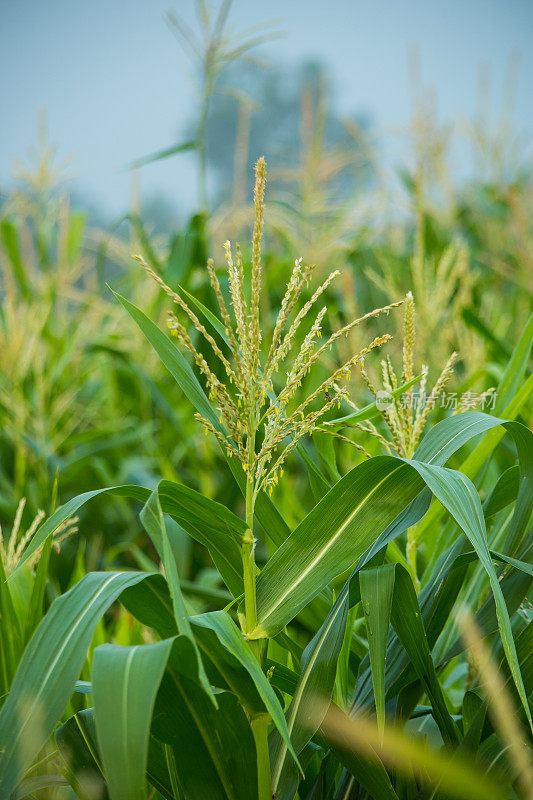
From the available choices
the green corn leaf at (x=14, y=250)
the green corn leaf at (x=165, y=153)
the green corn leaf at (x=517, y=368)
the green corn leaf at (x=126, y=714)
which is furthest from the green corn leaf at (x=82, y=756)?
the green corn leaf at (x=14, y=250)

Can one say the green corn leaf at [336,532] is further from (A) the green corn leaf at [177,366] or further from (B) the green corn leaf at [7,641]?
(B) the green corn leaf at [7,641]

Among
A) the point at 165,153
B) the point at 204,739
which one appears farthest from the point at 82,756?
the point at 165,153

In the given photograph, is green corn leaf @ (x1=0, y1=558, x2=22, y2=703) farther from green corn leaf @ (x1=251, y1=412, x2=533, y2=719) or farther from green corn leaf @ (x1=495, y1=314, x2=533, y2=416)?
green corn leaf @ (x1=495, y1=314, x2=533, y2=416)

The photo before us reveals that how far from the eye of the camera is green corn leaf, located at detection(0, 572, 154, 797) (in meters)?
0.42

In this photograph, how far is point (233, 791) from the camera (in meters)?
0.56

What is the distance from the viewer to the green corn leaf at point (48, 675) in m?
0.42

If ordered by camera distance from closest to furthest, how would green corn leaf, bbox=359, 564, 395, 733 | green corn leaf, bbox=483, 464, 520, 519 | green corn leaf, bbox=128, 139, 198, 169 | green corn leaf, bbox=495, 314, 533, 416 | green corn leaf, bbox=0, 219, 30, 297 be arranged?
green corn leaf, bbox=359, 564, 395, 733
green corn leaf, bbox=483, 464, 520, 519
green corn leaf, bbox=495, 314, 533, 416
green corn leaf, bbox=128, 139, 198, 169
green corn leaf, bbox=0, 219, 30, 297

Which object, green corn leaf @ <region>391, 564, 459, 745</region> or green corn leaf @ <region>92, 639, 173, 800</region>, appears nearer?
green corn leaf @ <region>92, 639, 173, 800</region>

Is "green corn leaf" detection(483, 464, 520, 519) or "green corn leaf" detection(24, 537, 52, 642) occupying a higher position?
"green corn leaf" detection(483, 464, 520, 519)

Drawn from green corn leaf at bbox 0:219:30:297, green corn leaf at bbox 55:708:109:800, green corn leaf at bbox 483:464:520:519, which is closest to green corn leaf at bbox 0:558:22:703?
green corn leaf at bbox 55:708:109:800

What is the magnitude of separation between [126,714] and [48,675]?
7 centimetres

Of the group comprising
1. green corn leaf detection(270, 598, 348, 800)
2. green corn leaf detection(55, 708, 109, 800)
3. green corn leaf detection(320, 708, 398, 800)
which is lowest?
green corn leaf detection(55, 708, 109, 800)

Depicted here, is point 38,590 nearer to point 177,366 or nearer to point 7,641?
point 7,641

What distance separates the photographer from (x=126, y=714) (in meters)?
0.39
